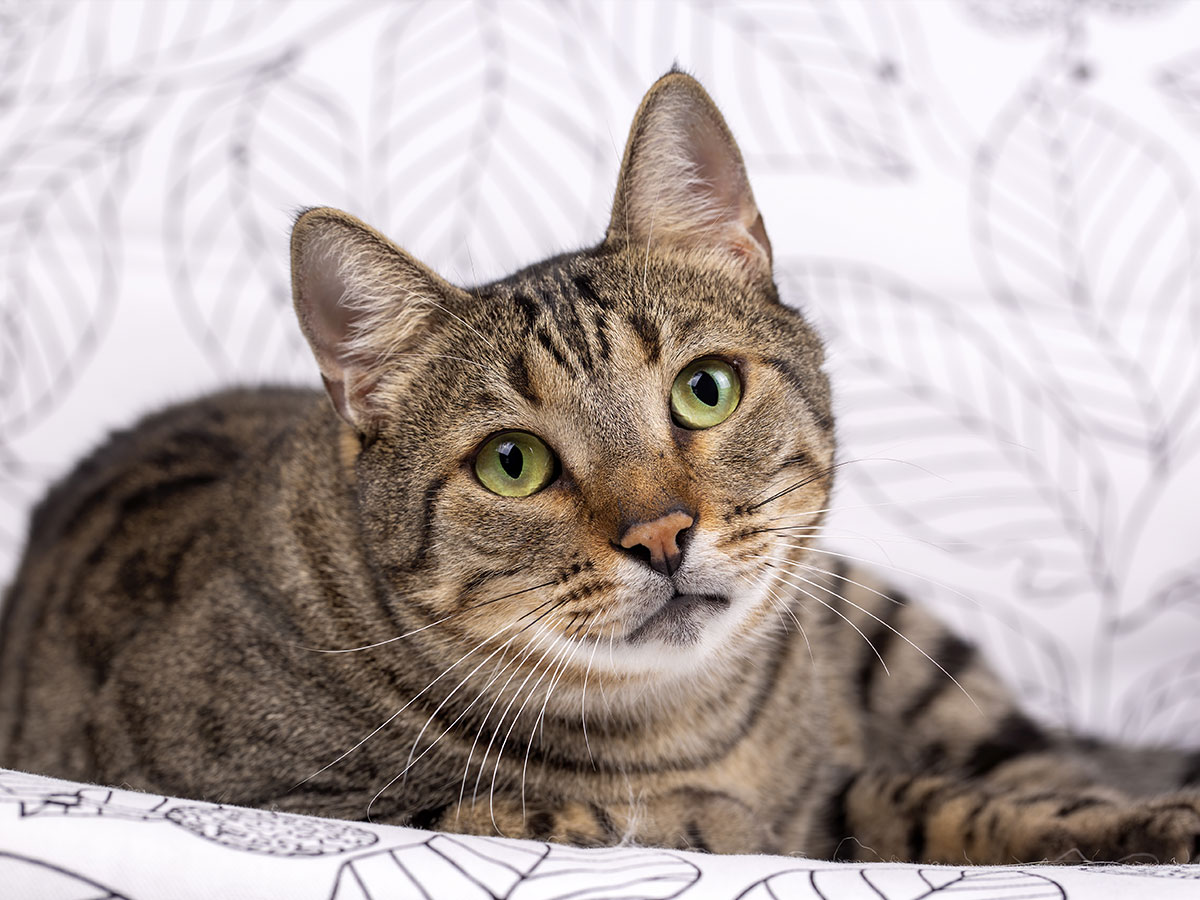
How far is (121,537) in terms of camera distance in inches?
68.2

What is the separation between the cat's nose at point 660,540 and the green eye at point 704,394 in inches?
7.3

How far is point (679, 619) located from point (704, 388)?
0.29 m

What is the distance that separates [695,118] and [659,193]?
0.11m

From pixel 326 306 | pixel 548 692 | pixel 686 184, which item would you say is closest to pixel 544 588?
pixel 548 692

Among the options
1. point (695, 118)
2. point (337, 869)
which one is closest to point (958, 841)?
point (337, 869)

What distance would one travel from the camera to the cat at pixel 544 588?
1276mm

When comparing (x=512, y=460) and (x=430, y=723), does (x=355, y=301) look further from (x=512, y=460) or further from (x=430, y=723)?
(x=430, y=723)

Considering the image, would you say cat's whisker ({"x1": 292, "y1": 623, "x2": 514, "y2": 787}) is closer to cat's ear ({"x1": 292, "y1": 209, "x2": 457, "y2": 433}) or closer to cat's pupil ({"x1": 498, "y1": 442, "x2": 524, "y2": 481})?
cat's pupil ({"x1": 498, "y1": 442, "x2": 524, "y2": 481})

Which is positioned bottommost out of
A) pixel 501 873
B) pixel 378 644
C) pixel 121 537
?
pixel 501 873

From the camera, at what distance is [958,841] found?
1523 millimetres

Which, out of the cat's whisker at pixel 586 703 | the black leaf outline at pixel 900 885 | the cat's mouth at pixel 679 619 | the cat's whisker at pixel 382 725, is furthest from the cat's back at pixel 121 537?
the black leaf outline at pixel 900 885

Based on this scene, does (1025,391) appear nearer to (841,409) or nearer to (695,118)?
(841,409)

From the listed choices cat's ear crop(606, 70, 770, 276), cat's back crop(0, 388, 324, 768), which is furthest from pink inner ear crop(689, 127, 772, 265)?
cat's back crop(0, 388, 324, 768)

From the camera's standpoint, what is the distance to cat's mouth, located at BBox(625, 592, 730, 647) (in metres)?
1.23
